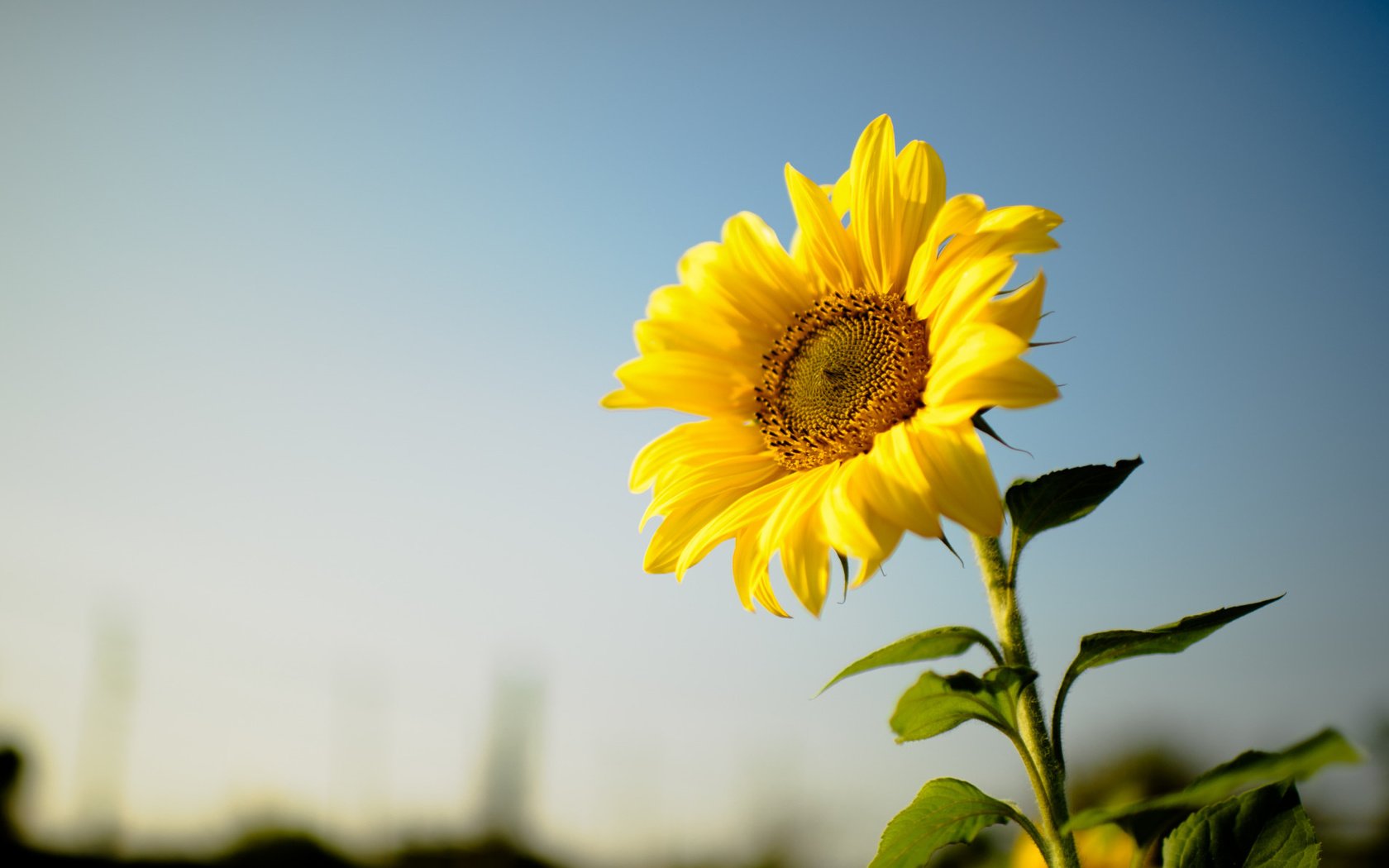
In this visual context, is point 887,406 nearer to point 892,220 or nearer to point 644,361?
point 892,220

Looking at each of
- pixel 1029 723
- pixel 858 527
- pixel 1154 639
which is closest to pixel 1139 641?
pixel 1154 639

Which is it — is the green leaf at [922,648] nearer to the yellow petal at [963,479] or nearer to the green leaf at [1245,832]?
the yellow petal at [963,479]

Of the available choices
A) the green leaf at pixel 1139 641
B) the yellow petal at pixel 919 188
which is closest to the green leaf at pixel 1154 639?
the green leaf at pixel 1139 641

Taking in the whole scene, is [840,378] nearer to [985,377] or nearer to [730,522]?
[730,522]

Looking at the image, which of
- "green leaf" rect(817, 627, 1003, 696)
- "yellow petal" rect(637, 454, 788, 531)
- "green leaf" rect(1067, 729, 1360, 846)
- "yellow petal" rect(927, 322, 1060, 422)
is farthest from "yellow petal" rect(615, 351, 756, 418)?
"green leaf" rect(1067, 729, 1360, 846)

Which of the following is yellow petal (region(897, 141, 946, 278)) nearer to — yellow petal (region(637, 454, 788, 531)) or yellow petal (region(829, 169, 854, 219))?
yellow petal (region(829, 169, 854, 219))

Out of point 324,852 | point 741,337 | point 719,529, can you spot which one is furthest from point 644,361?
point 324,852
